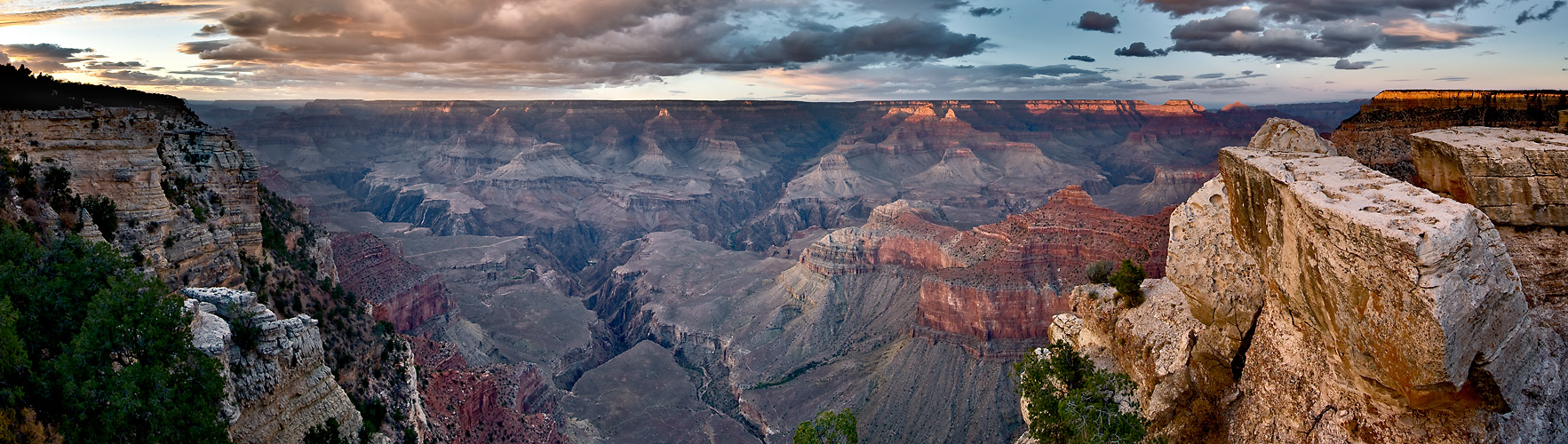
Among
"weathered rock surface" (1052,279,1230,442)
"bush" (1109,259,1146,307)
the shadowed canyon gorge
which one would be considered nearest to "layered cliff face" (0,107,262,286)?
the shadowed canyon gorge

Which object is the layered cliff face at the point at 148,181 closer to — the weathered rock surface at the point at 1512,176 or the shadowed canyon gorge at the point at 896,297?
the shadowed canyon gorge at the point at 896,297

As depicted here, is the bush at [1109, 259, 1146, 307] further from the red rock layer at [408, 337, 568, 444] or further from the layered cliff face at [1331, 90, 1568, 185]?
the red rock layer at [408, 337, 568, 444]

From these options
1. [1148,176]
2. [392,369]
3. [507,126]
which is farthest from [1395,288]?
[507,126]

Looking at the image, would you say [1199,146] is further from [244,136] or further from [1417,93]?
[244,136]

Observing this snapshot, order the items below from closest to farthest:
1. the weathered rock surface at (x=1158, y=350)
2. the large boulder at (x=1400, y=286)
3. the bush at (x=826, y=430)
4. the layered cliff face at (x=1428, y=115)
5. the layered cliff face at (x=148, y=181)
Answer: the large boulder at (x=1400, y=286)
the weathered rock surface at (x=1158, y=350)
the bush at (x=826, y=430)
the layered cliff face at (x=148, y=181)
the layered cliff face at (x=1428, y=115)

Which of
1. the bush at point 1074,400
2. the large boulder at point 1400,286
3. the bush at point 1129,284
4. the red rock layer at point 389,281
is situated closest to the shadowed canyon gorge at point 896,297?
the large boulder at point 1400,286
